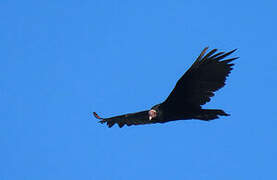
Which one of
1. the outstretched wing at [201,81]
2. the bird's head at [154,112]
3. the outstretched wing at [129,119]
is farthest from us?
the outstretched wing at [129,119]

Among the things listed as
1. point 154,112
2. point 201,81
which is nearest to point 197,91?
point 201,81

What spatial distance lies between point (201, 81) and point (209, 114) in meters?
0.76

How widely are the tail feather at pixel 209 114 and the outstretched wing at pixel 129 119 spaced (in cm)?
194

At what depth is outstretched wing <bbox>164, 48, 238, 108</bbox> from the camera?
1005 centimetres

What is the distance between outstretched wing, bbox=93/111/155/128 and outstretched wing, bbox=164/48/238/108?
1786 mm

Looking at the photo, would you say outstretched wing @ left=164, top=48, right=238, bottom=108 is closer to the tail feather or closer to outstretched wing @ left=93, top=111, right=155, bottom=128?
the tail feather

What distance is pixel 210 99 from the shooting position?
10.6 m

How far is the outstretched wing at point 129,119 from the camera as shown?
41.4 feet

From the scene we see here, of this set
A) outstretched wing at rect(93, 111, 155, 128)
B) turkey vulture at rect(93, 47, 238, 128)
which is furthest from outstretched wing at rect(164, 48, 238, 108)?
outstretched wing at rect(93, 111, 155, 128)

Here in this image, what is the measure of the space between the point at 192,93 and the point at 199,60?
889mm

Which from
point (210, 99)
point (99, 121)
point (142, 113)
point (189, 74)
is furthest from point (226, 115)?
point (99, 121)

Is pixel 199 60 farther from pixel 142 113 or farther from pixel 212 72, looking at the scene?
pixel 142 113

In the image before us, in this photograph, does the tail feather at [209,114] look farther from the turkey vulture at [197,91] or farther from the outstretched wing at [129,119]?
the outstretched wing at [129,119]

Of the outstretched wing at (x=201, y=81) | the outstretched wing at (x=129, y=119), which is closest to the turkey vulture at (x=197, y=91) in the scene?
the outstretched wing at (x=201, y=81)
